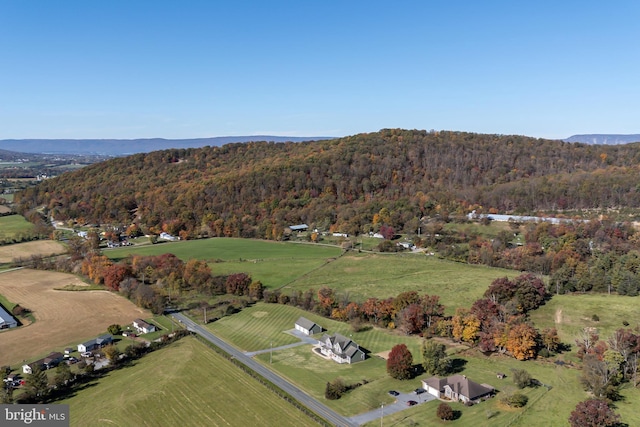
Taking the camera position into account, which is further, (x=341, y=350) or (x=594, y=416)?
→ (x=341, y=350)

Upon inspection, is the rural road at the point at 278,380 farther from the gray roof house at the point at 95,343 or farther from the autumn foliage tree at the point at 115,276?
the autumn foliage tree at the point at 115,276

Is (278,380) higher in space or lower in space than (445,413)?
lower

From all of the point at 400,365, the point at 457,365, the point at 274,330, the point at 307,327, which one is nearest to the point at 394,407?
the point at 400,365

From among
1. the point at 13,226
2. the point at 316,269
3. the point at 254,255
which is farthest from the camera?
the point at 13,226

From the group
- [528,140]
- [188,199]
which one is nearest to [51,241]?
[188,199]

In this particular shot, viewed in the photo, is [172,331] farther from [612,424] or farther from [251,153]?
[251,153]

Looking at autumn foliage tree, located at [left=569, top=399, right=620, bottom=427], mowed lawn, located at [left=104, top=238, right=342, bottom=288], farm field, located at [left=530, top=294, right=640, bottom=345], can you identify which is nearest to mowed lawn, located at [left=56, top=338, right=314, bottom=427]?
autumn foliage tree, located at [left=569, top=399, right=620, bottom=427]

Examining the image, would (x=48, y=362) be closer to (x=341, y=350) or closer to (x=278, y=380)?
(x=278, y=380)

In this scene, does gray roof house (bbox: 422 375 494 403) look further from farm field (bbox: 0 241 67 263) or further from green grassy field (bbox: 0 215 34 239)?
green grassy field (bbox: 0 215 34 239)

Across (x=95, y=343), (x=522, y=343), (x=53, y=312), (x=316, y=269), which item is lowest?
(x=53, y=312)
